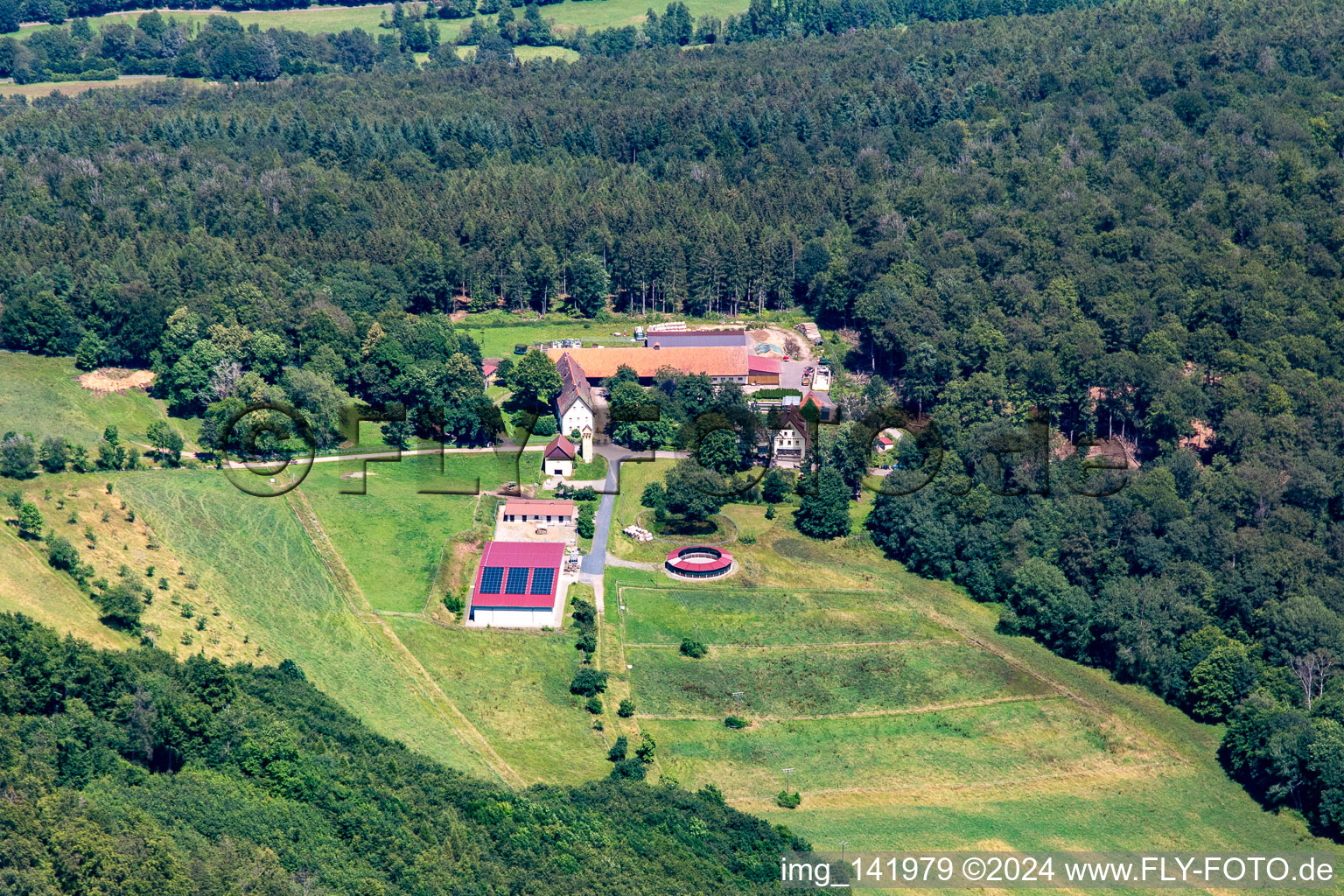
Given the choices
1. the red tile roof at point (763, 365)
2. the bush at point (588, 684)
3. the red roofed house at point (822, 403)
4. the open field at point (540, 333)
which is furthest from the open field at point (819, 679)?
the open field at point (540, 333)

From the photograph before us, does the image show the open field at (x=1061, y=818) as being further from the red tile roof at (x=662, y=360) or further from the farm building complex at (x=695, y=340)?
the farm building complex at (x=695, y=340)

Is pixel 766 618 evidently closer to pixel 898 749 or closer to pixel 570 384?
pixel 898 749

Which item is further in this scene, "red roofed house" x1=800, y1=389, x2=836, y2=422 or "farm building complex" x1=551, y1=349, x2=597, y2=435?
"red roofed house" x1=800, y1=389, x2=836, y2=422

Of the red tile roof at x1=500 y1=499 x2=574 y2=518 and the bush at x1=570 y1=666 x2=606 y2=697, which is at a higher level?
the red tile roof at x1=500 y1=499 x2=574 y2=518

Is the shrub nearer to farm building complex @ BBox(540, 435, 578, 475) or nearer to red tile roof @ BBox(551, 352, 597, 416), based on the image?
farm building complex @ BBox(540, 435, 578, 475)

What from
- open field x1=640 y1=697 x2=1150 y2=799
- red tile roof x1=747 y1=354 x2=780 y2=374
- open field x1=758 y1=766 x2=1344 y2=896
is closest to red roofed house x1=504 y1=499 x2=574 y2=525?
open field x1=640 y1=697 x2=1150 y2=799

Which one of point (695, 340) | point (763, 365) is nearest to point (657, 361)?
point (695, 340)

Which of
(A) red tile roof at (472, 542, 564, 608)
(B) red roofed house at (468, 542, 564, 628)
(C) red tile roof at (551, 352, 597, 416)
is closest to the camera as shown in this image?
(B) red roofed house at (468, 542, 564, 628)

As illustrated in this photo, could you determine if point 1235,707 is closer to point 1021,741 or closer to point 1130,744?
point 1130,744
